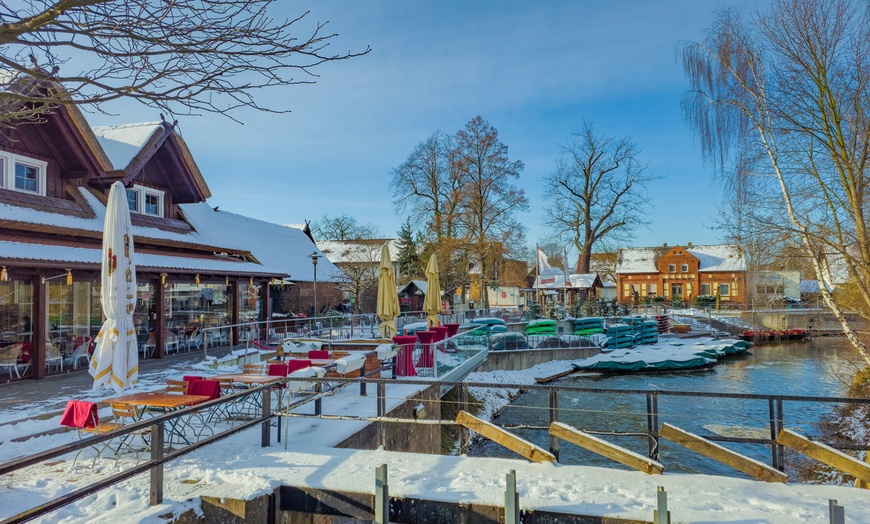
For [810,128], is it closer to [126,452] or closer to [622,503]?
[622,503]

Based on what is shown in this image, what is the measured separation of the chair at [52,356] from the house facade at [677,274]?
5484cm

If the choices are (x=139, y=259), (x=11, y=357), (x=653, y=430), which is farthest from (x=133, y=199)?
(x=653, y=430)

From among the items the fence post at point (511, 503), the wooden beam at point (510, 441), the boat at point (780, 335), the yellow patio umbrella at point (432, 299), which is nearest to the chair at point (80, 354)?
the yellow patio umbrella at point (432, 299)

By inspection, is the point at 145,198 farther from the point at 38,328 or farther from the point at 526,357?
the point at 526,357

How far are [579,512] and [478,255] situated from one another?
92.8ft

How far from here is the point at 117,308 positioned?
8.12m

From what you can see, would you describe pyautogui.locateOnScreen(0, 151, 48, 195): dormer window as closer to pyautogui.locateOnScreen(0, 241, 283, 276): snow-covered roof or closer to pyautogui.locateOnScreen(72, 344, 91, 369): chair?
pyautogui.locateOnScreen(0, 241, 283, 276): snow-covered roof

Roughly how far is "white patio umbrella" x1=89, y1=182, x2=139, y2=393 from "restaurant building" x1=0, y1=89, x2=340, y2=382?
1999 mm

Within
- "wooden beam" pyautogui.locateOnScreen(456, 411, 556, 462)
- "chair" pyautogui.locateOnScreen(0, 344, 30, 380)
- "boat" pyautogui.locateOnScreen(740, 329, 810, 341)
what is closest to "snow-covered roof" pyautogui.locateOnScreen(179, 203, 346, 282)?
"chair" pyautogui.locateOnScreen(0, 344, 30, 380)

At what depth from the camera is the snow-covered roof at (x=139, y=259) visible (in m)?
10.9

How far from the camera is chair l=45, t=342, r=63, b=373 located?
1211 centimetres

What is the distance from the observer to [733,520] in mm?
4438

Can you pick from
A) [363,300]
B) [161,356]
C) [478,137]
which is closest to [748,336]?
[478,137]

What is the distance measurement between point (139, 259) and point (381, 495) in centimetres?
1240
